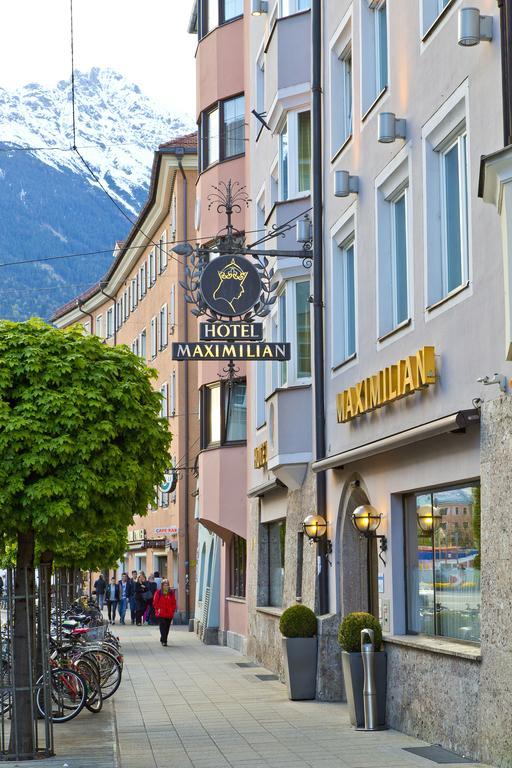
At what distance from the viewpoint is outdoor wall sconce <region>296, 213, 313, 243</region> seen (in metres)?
21.4

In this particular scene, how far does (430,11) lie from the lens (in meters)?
15.1

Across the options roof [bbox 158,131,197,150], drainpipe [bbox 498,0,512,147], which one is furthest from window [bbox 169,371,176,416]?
drainpipe [bbox 498,0,512,147]

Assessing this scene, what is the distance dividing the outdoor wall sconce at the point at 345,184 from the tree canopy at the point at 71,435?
450cm

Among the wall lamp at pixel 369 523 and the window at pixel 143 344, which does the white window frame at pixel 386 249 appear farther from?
the window at pixel 143 344

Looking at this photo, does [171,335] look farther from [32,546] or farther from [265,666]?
[32,546]

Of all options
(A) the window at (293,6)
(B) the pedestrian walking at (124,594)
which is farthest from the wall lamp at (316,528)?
(B) the pedestrian walking at (124,594)

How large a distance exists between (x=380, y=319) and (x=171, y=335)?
1317 inches

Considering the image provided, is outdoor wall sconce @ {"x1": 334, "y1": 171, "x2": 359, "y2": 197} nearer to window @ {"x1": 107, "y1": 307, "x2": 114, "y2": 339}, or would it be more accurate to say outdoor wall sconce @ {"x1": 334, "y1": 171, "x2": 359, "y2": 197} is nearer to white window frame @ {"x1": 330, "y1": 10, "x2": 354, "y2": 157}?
white window frame @ {"x1": 330, "y1": 10, "x2": 354, "y2": 157}

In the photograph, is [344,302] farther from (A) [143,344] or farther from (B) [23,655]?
(A) [143,344]

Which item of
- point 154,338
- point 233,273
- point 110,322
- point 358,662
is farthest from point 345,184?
point 110,322

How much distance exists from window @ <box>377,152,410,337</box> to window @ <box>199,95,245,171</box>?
626 inches

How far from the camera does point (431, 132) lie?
14.6m

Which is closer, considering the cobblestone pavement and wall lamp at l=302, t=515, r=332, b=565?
the cobblestone pavement

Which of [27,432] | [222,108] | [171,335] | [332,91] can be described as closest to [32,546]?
[27,432]
